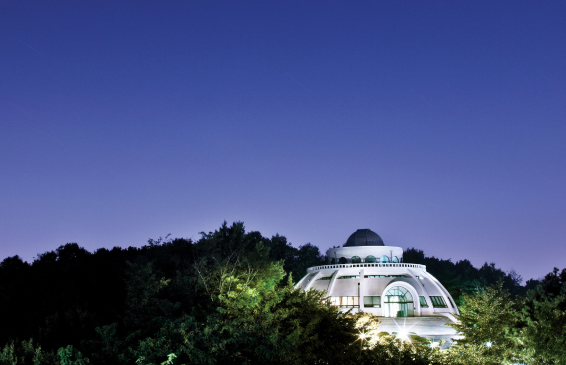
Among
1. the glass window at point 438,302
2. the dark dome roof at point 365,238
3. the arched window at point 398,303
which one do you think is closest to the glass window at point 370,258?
the dark dome roof at point 365,238

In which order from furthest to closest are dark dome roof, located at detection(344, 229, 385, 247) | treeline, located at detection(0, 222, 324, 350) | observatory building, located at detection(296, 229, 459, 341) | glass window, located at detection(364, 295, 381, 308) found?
dark dome roof, located at detection(344, 229, 385, 247)
glass window, located at detection(364, 295, 381, 308)
observatory building, located at detection(296, 229, 459, 341)
treeline, located at detection(0, 222, 324, 350)

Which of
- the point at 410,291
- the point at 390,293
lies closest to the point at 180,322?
the point at 390,293

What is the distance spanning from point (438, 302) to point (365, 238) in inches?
672

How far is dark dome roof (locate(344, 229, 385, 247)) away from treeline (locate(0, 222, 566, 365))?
29528 millimetres

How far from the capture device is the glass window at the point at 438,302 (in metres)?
51.5

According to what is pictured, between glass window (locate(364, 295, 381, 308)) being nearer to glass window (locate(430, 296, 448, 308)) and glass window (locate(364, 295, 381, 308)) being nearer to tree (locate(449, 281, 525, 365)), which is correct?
glass window (locate(430, 296, 448, 308))

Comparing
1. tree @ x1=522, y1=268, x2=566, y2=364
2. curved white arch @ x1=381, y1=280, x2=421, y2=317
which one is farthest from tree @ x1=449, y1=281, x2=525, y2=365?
curved white arch @ x1=381, y1=280, x2=421, y2=317

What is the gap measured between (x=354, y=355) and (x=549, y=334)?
32.1 feet

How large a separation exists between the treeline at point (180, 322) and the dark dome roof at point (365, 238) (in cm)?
2953

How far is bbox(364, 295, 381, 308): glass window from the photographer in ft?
166

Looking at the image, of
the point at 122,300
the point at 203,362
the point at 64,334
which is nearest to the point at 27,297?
the point at 122,300

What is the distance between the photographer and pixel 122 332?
1030 inches

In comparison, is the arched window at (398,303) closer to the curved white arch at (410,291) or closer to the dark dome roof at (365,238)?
the curved white arch at (410,291)

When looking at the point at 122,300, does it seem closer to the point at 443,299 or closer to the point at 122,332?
the point at 122,332
